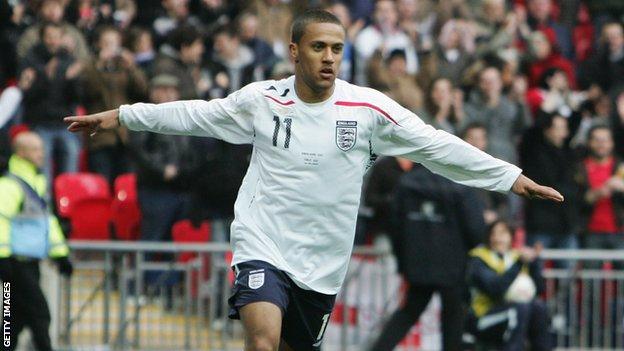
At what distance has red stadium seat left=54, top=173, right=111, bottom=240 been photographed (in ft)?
50.2

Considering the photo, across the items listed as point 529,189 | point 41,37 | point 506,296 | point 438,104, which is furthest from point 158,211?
point 529,189

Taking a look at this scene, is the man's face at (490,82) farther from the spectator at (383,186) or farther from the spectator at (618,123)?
the spectator at (383,186)

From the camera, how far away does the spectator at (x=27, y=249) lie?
42.4 ft

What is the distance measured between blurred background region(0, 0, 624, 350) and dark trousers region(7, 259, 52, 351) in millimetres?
831

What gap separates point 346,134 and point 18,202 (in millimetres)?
4706

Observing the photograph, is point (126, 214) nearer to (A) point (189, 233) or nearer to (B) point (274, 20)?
(A) point (189, 233)

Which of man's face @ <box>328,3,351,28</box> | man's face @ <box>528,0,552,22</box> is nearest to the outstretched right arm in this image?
man's face @ <box>328,3,351,28</box>

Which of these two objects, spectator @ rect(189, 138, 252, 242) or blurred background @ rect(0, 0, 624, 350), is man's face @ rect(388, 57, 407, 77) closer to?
blurred background @ rect(0, 0, 624, 350)

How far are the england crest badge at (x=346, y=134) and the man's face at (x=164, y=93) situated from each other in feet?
22.2

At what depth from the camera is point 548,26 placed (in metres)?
20.3

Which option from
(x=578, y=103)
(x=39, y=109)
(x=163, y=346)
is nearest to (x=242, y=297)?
(x=163, y=346)

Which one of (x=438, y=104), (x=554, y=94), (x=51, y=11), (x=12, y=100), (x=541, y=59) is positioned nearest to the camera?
(x=438, y=104)

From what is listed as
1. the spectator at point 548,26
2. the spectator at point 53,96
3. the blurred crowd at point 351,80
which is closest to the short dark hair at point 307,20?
the blurred crowd at point 351,80

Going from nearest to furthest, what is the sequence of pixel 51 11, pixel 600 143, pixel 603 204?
pixel 603 204, pixel 600 143, pixel 51 11
